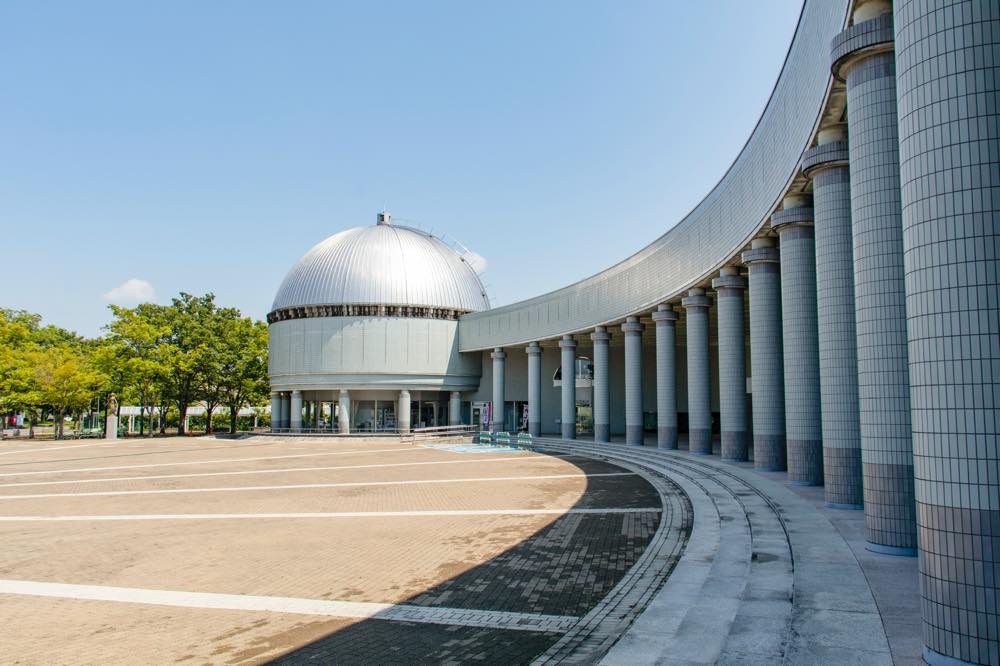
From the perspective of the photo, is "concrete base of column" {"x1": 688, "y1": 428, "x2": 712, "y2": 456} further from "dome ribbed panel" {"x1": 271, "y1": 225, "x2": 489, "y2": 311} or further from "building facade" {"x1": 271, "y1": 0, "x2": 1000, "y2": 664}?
"dome ribbed panel" {"x1": 271, "y1": 225, "x2": 489, "y2": 311}

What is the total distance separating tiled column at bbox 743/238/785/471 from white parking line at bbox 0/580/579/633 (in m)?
13.1

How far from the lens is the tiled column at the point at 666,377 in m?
28.5

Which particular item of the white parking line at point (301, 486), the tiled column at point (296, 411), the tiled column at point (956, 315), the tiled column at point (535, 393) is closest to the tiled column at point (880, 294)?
the tiled column at point (956, 315)

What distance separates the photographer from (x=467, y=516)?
15.2 m

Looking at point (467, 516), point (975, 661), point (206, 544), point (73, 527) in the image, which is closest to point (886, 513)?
point (975, 661)

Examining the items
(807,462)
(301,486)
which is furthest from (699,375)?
(301,486)

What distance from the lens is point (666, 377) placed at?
28.5 m

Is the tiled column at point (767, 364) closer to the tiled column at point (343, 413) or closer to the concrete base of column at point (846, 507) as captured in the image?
the concrete base of column at point (846, 507)

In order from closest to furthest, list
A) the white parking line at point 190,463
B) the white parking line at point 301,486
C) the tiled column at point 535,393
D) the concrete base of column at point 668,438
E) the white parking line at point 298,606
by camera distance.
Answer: the white parking line at point 298,606 < the white parking line at point 301,486 < the white parking line at point 190,463 < the concrete base of column at point 668,438 < the tiled column at point 535,393

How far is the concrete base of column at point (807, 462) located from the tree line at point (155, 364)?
49445mm

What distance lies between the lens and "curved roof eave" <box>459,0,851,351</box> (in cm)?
1349

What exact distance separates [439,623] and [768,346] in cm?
1454

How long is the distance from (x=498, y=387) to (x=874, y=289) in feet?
127

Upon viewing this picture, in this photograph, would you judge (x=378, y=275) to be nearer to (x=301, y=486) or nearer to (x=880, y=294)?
(x=301, y=486)
